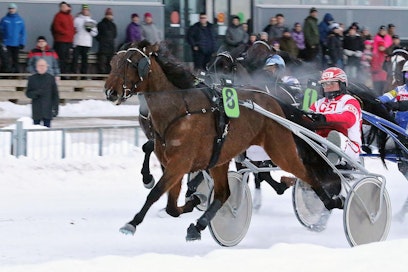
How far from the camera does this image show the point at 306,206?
10305mm

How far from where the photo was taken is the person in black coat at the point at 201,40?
60.5ft

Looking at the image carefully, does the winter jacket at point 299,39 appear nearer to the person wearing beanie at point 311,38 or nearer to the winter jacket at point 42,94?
the person wearing beanie at point 311,38

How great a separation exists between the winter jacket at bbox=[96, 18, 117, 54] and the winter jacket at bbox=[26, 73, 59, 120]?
4343mm

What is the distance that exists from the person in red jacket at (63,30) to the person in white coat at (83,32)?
0.12 metres

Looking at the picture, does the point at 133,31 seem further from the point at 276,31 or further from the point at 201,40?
the point at 276,31

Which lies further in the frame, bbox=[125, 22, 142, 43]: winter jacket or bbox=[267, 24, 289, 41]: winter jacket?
bbox=[267, 24, 289, 41]: winter jacket

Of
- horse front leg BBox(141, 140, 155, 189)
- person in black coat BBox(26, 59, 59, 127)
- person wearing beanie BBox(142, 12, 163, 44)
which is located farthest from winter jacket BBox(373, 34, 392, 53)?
horse front leg BBox(141, 140, 155, 189)

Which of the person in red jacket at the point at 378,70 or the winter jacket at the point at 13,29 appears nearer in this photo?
the winter jacket at the point at 13,29

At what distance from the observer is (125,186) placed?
1291 centimetres

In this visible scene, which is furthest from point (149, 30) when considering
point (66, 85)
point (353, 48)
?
point (353, 48)

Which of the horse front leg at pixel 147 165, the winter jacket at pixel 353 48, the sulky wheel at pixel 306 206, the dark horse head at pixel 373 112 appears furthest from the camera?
the winter jacket at pixel 353 48

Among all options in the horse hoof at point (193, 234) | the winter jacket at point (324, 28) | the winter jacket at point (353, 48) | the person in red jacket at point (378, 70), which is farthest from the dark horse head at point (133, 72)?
the person in red jacket at point (378, 70)

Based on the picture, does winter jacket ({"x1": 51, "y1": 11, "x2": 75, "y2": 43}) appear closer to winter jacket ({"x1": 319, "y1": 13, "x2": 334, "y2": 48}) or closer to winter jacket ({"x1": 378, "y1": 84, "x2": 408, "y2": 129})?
winter jacket ({"x1": 319, "y1": 13, "x2": 334, "y2": 48})

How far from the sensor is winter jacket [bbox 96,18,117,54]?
18156 mm
